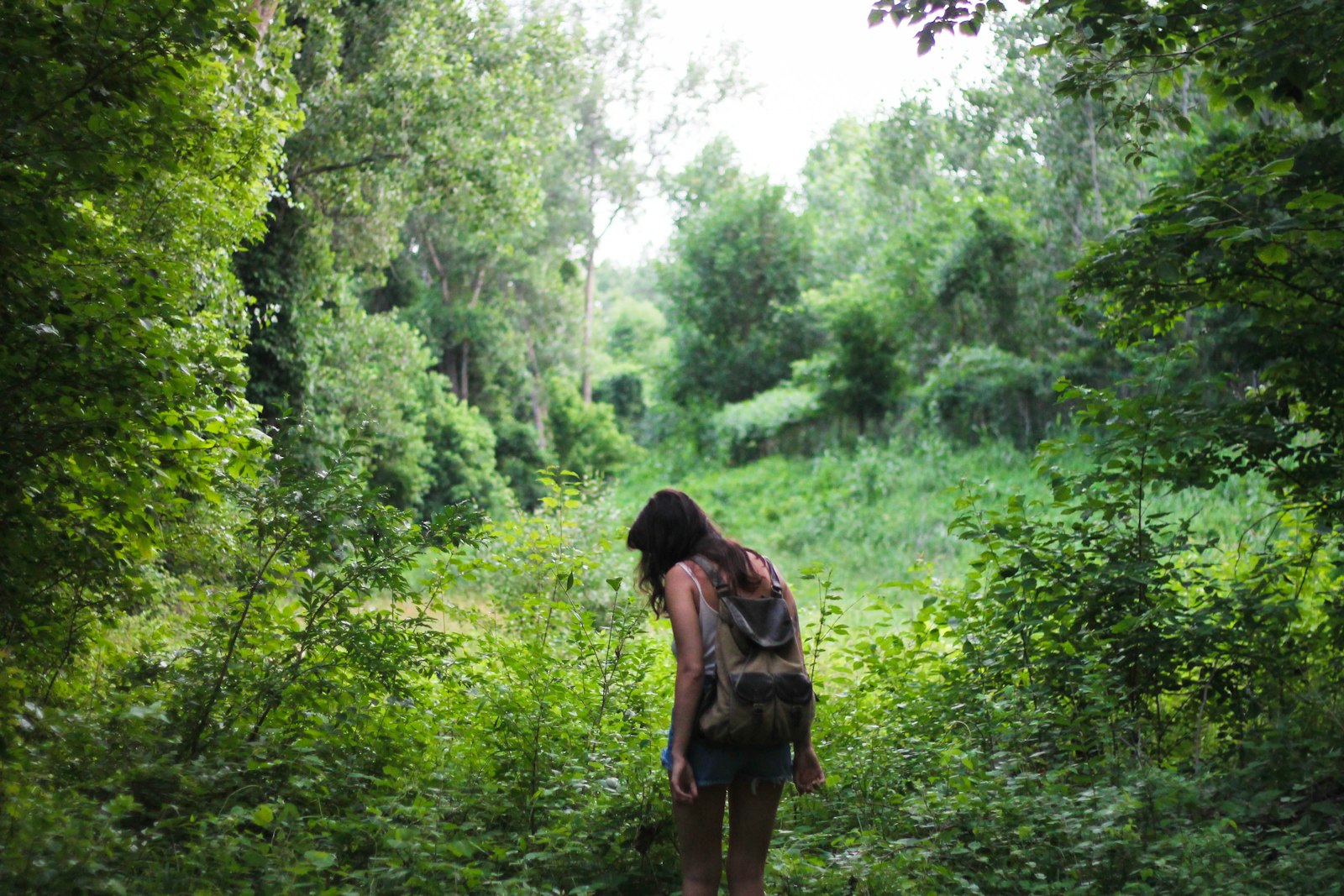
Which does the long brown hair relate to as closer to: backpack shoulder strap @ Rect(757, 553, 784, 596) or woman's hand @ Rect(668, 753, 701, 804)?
backpack shoulder strap @ Rect(757, 553, 784, 596)

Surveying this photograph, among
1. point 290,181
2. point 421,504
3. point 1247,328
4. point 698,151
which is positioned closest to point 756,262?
point 698,151

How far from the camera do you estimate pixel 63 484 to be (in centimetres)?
470

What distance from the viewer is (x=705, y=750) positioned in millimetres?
3643

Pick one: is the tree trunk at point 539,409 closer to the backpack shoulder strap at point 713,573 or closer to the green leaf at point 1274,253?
the green leaf at point 1274,253

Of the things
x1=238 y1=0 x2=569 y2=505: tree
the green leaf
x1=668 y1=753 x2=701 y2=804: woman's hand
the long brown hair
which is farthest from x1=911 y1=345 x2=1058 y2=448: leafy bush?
x1=668 y1=753 x2=701 y2=804: woman's hand

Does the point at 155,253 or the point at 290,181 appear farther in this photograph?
the point at 290,181

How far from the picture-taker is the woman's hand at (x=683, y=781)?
3604mm

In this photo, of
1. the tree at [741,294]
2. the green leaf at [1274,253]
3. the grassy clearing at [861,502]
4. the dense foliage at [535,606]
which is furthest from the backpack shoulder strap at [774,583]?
the tree at [741,294]

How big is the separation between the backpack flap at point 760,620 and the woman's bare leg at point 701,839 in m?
0.54

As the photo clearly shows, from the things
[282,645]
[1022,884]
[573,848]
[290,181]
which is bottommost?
[1022,884]

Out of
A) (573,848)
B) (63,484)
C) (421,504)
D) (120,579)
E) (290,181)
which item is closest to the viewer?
(573,848)

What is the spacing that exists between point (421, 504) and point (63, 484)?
22.4 m

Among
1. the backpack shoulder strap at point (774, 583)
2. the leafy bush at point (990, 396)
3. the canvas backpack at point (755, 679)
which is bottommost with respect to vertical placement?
the canvas backpack at point (755, 679)

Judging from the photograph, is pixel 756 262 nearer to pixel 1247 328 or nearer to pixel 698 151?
pixel 698 151
